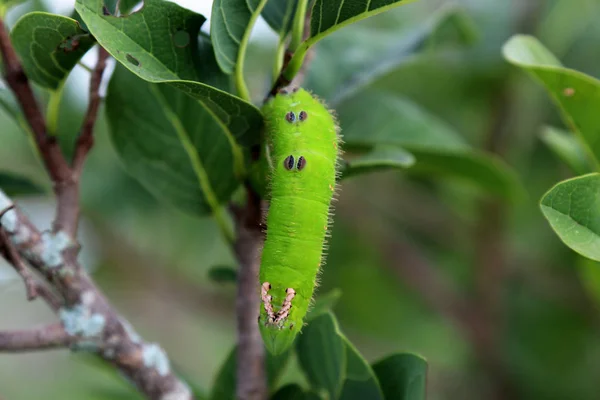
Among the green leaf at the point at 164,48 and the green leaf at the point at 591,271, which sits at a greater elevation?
the green leaf at the point at 164,48

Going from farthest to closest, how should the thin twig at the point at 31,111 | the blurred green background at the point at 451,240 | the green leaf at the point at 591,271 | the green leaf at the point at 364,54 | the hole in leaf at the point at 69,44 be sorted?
the blurred green background at the point at 451,240 < the green leaf at the point at 364,54 < the green leaf at the point at 591,271 < the thin twig at the point at 31,111 < the hole in leaf at the point at 69,44

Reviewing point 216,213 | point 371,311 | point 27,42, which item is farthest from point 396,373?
point 371,311

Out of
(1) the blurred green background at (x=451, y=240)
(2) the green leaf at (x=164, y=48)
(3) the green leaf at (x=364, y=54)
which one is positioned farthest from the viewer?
(1) the blurred green background at (x=451, y=240)

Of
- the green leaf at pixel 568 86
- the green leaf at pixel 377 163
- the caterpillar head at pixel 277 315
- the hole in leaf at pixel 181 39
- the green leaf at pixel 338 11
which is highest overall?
the green leaf at pixel 338 11

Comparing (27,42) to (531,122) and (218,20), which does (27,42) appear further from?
(531,122)

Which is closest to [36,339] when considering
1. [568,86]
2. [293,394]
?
[293,394]

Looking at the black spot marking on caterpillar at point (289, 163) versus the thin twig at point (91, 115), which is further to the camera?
the thin twig at point (91, 115)

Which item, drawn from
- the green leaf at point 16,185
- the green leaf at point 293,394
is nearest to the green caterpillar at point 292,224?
the green leaf at point 293,394

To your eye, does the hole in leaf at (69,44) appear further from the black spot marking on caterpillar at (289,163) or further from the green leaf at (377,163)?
the green leaf at (377,163)
